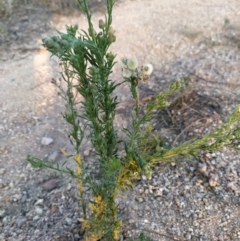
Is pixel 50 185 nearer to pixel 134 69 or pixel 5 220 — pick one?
pixel 5 220

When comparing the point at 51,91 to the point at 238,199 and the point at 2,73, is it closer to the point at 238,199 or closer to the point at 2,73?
the point at 2,73

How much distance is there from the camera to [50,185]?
2.02m

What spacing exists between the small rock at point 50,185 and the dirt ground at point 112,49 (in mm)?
32

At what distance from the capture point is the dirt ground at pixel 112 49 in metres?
2.28

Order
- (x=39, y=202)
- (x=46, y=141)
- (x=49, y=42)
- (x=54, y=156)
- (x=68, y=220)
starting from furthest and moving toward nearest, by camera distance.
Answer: (x=46, y=141) → (x=54, y=156) → (x=39, y=202) → (x=68, y=220) → (x=49, y=42)

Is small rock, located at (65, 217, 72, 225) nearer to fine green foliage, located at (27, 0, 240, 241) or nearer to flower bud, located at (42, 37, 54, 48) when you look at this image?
fine green foliage, located at (27, 0, 240, 241)

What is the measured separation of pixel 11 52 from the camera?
320 cm

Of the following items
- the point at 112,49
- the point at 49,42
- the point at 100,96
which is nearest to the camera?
the point at 49,42

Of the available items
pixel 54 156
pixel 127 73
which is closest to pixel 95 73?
pixel 127 73

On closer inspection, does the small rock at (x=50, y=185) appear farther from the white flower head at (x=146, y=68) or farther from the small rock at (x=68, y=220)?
the white flower head at (x=146, y=68)

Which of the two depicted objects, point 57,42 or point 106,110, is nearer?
point 57,42

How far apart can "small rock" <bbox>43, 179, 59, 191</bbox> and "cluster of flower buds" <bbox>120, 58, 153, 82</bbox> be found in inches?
37.5

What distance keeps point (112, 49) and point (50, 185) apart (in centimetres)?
138

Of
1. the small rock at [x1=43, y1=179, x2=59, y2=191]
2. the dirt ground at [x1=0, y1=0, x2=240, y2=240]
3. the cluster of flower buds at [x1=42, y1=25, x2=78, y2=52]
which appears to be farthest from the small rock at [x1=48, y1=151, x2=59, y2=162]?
the cluster of flower buds at [x1=42, y1=25, x2=78, y2=52]
